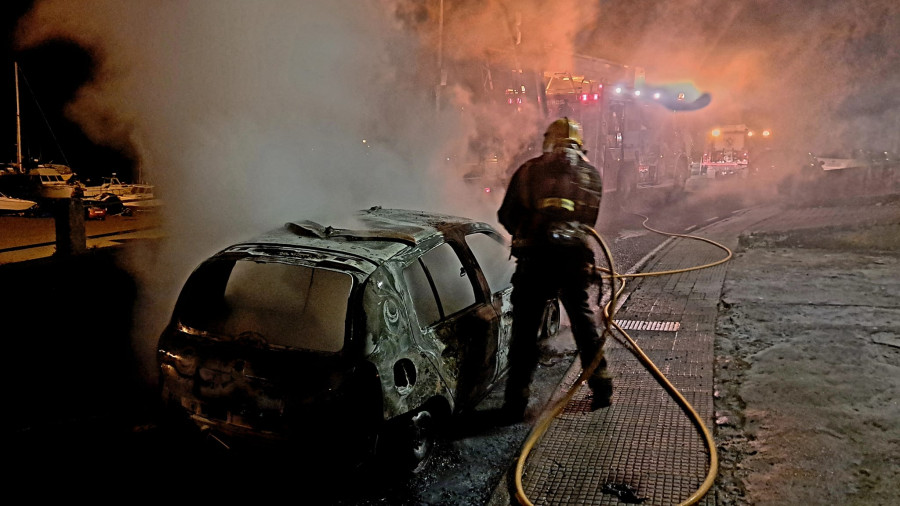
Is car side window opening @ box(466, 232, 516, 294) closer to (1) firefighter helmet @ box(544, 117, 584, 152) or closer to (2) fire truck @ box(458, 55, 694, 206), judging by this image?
(1) firefighter helmet @ box(544, 117, 584, 152)

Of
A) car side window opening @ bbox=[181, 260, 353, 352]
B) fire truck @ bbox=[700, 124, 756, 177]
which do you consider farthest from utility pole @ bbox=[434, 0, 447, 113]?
fire truck @ bbox=[700, 124, 756, 177]

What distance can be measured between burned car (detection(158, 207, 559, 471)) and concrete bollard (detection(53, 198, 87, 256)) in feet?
24.0

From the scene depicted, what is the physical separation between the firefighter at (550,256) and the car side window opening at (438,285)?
1.31 feet

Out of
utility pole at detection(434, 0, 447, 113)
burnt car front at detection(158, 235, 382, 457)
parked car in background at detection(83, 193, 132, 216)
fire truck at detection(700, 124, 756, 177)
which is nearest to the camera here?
burnt car front at detection(158, 235, 382, 457)

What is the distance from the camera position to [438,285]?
3.80 m

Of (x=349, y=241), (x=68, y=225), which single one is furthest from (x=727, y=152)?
(x=349, y=241)

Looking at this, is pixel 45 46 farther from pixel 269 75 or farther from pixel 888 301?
pixel 888 301

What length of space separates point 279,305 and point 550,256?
64.1 inches

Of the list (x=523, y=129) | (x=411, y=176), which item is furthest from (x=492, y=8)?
(x=411, y=176)

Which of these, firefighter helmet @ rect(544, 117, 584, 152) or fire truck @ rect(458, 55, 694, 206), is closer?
firefighter helmet @ rect(544, 117, 584, 152)

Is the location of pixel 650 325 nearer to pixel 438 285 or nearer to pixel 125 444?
pixel 438 285

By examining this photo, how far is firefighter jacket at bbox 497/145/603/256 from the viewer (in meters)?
3.71

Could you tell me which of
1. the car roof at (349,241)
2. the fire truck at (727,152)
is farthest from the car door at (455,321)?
the fire truck at (727,152)

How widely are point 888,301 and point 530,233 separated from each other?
169 inches
